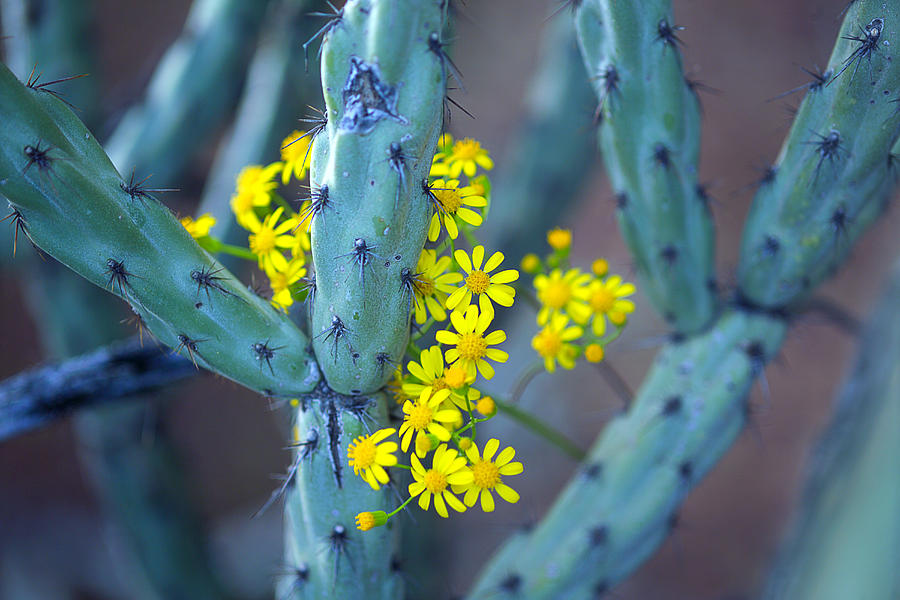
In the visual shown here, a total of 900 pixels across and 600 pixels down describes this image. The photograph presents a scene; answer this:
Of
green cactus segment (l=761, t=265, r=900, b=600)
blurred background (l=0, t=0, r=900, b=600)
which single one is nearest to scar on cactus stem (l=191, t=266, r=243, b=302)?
green cactus segment (l=761, t=265, r=900, b=600)

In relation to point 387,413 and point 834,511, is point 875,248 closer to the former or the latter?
point 834,511

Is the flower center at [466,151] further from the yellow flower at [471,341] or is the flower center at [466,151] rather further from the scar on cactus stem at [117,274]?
the scar on cactus stem at [117,274]

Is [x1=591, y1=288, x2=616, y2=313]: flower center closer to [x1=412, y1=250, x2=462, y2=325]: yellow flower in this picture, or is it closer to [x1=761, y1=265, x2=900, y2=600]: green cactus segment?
[x1=412, y1=250, x2=462, y2=325]: yellow flower

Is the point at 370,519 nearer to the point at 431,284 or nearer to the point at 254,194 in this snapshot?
the point at 431,284

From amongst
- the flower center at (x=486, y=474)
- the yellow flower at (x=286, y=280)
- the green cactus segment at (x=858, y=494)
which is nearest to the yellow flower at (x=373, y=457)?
the flower center at (x=486, y=474)

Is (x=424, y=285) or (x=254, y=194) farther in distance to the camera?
(x=254, y=194)

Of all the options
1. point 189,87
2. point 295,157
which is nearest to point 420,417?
point 295,157
